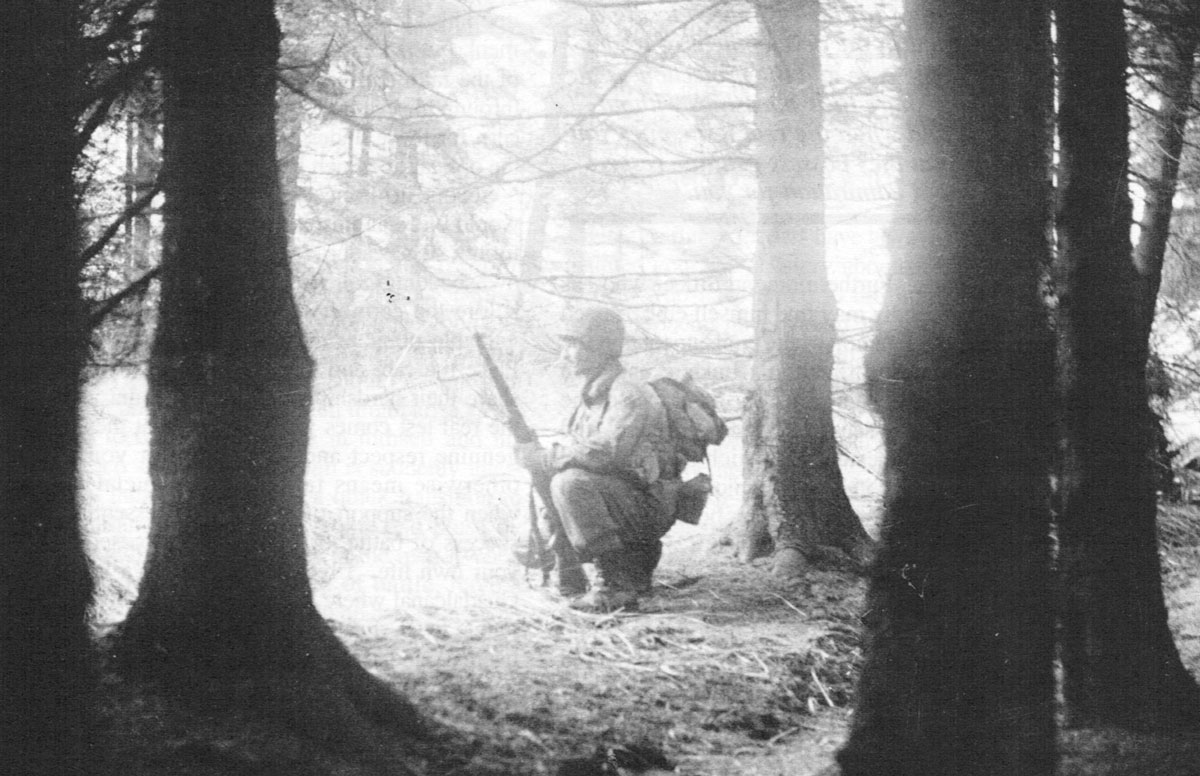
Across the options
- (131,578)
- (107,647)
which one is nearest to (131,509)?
(131,578)

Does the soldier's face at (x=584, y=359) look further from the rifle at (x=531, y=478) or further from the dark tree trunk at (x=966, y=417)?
the dark tree trunk at (x=966, y=417)

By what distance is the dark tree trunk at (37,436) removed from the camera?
2.74 metres

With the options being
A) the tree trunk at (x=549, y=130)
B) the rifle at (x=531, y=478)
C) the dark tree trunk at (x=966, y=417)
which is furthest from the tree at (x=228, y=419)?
the tree trunk at (x=549, y=130)

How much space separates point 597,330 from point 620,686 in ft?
8.54

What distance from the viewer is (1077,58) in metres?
5.02

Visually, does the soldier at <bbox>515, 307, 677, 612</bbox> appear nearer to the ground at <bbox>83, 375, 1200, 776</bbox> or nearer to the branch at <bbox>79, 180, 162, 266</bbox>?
the ground at <bbox>83, 375, 1200, 776</bbox>

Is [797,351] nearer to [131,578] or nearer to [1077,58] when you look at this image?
[1077,58]

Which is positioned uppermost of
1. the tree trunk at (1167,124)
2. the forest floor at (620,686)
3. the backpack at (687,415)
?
the tree trunk at (1167,124)

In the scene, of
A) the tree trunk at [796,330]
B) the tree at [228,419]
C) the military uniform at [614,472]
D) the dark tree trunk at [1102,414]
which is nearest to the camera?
the tree at [228,419]

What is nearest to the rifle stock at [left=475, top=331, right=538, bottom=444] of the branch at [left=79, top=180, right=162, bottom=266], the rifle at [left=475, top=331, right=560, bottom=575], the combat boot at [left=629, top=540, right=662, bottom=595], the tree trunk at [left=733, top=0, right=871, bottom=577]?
the rifle at [left=475, top=331, right=560, bottom=575]

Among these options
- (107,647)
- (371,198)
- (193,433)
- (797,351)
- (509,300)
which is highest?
(371,198)

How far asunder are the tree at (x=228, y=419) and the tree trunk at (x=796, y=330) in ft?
16.7

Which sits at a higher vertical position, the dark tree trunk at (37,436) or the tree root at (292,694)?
the dark tree trunk at (37,436)

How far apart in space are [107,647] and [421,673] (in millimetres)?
1738
